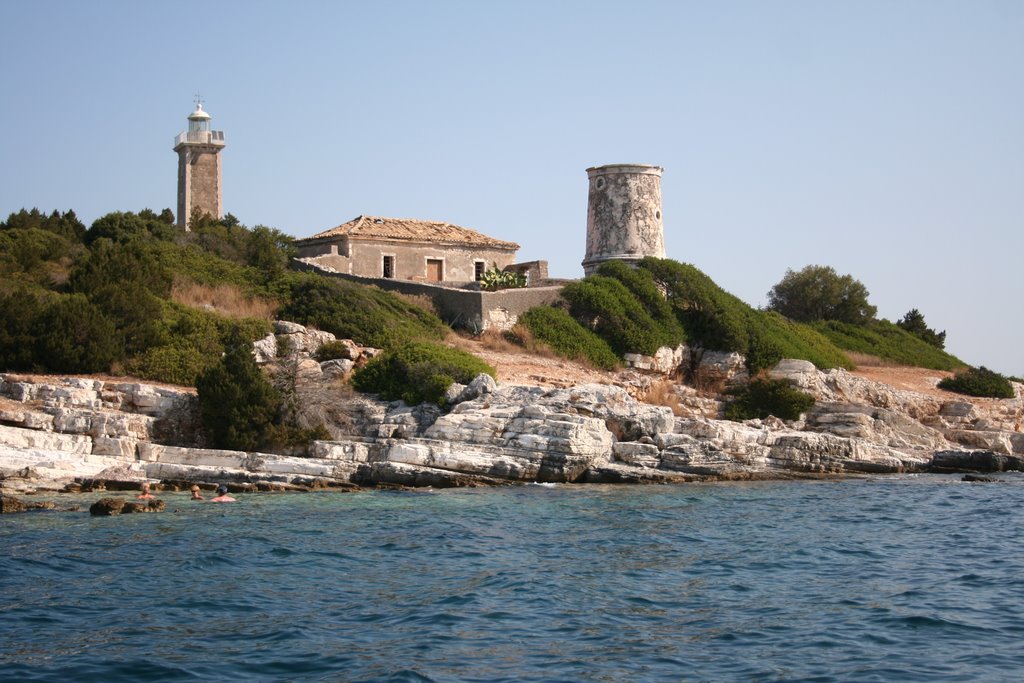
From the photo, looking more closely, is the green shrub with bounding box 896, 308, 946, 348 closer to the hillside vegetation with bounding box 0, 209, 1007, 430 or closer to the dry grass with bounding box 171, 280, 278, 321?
the hillside vegetation with bounding box 0, 209, 1007, 430

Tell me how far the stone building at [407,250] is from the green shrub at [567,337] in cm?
515

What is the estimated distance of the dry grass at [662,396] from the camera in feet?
93.7

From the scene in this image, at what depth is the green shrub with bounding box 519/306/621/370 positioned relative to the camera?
104 ft

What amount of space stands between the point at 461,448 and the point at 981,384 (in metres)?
20.5

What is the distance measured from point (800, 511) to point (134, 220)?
23.0 meters

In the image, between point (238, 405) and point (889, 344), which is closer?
point (238, 405)

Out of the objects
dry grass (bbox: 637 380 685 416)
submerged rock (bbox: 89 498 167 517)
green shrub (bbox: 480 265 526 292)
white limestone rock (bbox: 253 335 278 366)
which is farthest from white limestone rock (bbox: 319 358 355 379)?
green shrub (bbox: 480 265 526 292)

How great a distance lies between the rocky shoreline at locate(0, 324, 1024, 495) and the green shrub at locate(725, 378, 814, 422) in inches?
43.0

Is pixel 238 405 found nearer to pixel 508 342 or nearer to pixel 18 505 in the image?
pixel 18 505

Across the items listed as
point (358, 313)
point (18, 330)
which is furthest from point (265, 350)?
point (18, 330)

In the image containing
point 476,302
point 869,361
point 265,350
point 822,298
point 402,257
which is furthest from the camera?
point 822,298

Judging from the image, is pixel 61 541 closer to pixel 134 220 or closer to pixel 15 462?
pixel 15 462

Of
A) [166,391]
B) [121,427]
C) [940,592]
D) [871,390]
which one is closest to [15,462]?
[121,427]

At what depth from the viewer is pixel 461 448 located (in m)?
21.8
